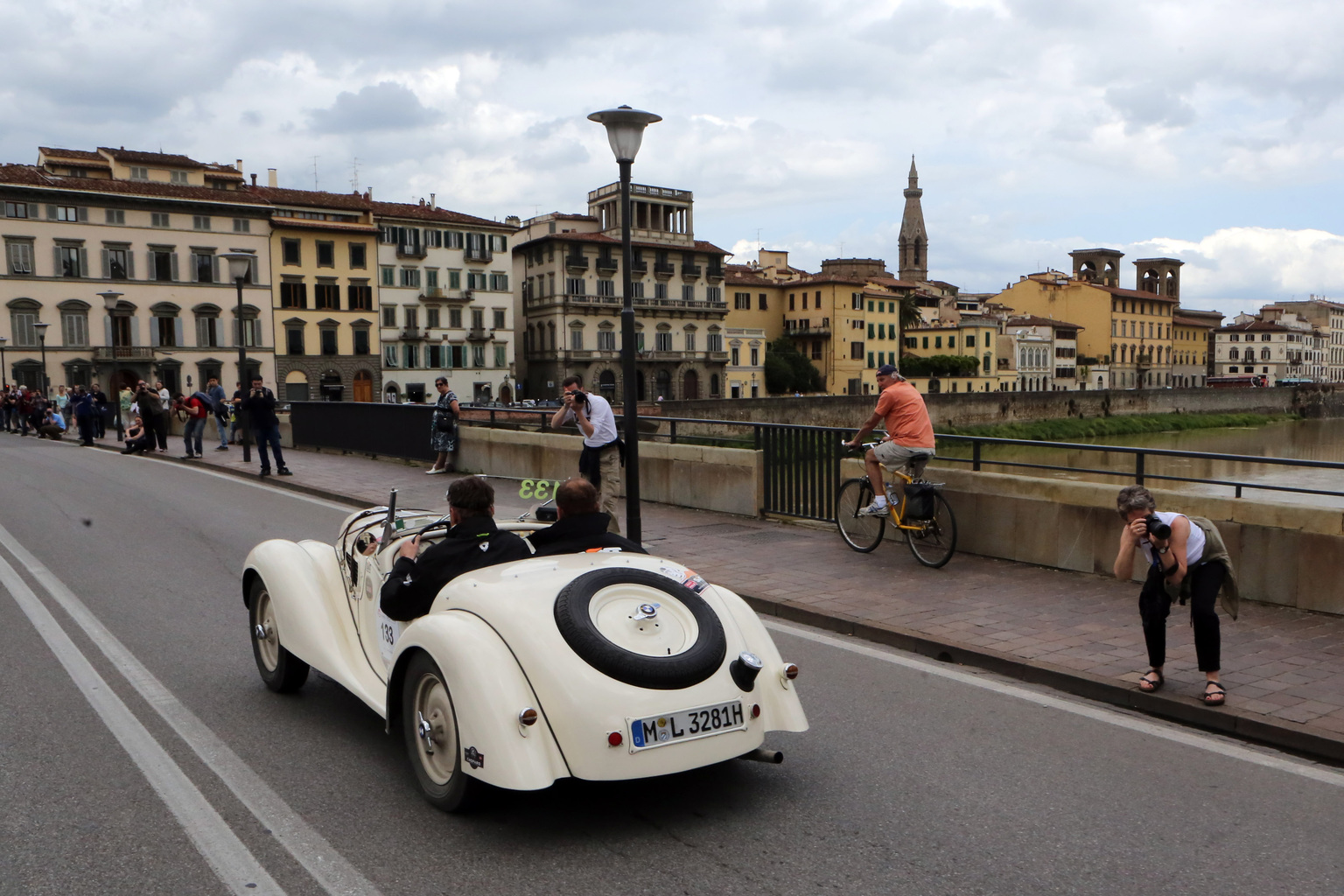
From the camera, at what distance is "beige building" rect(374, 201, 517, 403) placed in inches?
2921

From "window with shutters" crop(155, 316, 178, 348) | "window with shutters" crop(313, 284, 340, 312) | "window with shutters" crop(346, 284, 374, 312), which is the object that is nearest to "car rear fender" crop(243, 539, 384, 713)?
"window with shutters" crop(155, 316, 178, 348)

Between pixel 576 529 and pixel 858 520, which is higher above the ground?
pixel 576 529

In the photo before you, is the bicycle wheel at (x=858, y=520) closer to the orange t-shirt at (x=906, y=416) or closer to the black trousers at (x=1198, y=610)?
the orange t-shirt at (x=906, y=416)

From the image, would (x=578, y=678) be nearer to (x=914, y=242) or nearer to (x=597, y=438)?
(x=597, y=438)

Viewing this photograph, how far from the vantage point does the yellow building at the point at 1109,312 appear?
124062mm

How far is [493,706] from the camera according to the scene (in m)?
3.78

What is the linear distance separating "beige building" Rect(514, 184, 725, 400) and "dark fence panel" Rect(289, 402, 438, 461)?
5652cm

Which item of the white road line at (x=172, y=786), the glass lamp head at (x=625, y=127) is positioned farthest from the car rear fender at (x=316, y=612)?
the glass lamp head at (x=625, y=127)

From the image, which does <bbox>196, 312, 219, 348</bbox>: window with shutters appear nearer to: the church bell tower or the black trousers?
the black trousers

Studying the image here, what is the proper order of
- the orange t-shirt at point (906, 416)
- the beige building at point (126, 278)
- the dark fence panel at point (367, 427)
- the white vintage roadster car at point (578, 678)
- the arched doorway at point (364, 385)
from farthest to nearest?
the arched doorway at point (364, 385)
the beige building at point (126, 278)
the dark fence panel at point (367, 427)
the orange t-shirt at point (906, 416)
the white vintage roadster car at point (578, 678)

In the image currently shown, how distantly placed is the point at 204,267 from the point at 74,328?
8254 mm

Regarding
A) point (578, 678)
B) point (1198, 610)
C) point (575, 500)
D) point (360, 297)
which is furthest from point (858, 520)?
point (360, 297)

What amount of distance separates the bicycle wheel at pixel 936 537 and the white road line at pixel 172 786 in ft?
20.4

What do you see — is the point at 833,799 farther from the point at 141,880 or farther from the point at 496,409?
the point at 496,409
